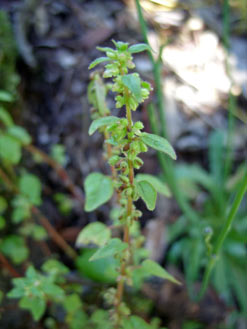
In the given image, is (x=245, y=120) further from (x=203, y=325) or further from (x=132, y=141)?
(x=132, y=141)

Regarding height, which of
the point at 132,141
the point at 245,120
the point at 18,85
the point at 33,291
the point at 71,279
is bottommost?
the point at 71,279

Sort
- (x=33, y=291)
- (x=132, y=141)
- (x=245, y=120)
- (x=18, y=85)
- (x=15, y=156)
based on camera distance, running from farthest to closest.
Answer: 1. (x=245, y=120)
2. (x=18, y=85)
3. (x=15, y=156)
4. (x=33, y=291)
5. (x=132, y=141)

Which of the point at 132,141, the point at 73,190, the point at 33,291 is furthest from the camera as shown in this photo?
the point at 73,190

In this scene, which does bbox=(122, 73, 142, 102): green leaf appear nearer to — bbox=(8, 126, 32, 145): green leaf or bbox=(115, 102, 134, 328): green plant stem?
bbox=(115, 102, 134, 328): green plant stem

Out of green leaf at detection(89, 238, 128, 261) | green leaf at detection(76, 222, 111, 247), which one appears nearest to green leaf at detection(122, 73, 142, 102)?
green leaf at detection(89, 238, 128, 261)

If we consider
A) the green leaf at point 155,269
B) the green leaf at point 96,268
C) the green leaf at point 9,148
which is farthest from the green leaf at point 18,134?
the green leaf at point 155,269

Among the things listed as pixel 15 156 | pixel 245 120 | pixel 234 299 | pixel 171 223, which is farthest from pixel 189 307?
pixel 245 120

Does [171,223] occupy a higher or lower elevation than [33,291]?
lower
